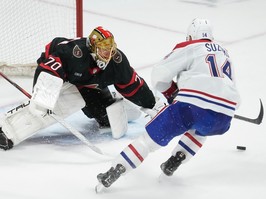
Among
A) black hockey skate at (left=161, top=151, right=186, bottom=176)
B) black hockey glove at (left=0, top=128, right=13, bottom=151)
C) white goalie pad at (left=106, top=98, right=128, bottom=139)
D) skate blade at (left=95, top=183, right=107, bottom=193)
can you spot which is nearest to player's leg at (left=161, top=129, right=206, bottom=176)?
black hockey skate at (left=161, top=151, right=186, bottom=176)

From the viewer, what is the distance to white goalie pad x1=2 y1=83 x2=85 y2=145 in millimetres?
2877

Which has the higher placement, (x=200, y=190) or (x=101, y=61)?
(x=101, y=61)

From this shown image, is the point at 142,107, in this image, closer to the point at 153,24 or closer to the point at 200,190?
the point at 200,190

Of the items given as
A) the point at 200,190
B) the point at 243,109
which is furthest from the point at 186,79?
the point at 243,109

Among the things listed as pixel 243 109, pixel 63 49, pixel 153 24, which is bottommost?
pixel 153 24

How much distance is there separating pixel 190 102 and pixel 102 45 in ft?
1.82

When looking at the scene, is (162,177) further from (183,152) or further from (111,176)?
(111,176)

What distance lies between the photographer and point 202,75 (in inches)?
97.0

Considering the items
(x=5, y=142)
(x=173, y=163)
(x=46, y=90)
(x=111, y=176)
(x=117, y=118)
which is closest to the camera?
(x=111, y=176)

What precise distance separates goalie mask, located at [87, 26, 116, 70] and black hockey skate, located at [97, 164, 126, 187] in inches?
22.8

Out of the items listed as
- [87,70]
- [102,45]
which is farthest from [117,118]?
[102,45]

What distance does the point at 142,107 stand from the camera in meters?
3.15

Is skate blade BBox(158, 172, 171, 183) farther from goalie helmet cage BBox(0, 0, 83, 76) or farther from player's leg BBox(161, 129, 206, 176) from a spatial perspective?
goalie helmet cage BBox(0, 0, 83, 76)

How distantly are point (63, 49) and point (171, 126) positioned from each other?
69 cm
